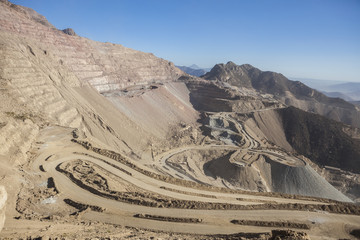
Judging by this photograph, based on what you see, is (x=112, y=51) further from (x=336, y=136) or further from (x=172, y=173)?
(x=336, y=136)

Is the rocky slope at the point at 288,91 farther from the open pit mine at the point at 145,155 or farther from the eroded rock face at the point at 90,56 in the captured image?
the eroded rock face at the point at 90,56

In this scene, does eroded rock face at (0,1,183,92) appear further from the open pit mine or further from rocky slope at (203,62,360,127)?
rocky slope at (203,62,360,127)

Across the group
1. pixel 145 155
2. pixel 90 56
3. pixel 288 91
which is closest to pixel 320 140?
pixel 145 155

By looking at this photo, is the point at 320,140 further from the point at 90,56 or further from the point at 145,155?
the point at 90,56

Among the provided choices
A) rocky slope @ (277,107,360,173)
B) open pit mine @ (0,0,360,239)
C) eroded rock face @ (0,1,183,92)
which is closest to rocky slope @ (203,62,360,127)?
open pit mine @ (0,0,360,239)

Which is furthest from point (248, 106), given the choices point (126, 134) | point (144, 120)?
point (126, 134)

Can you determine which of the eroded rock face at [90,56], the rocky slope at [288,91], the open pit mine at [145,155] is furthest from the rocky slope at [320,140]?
the rocky slope at [288,91]
